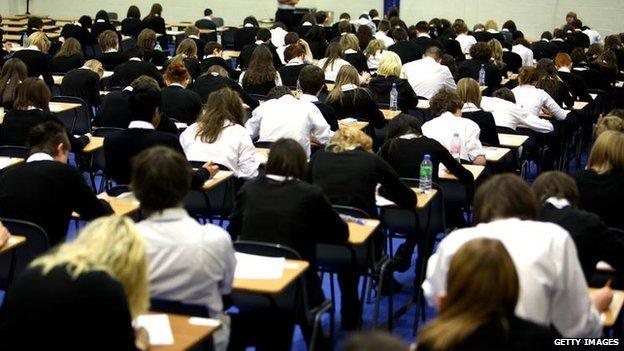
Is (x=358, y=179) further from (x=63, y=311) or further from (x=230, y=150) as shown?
(x=63, y=311)

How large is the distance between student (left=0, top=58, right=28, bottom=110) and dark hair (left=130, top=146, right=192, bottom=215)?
531cm

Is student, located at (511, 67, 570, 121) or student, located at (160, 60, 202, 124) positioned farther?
student, located at (511, 67, 570, 121)

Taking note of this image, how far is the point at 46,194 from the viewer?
17.0 feet

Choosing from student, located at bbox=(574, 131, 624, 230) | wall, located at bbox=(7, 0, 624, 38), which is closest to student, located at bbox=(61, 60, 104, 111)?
student, located at bbox=(574, 131, 624, 230)

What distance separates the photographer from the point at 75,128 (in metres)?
9.80

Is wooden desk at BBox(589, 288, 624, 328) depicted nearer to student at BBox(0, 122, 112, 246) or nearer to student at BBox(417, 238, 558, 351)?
student at BBox(417, 238, 558, 351)

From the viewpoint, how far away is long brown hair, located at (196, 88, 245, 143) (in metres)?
6.94

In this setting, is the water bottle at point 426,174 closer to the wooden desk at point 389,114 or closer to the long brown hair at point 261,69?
the wooden desk at point 389,114

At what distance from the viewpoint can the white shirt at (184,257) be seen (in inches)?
159

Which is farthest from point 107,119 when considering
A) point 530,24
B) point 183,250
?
point 530,24

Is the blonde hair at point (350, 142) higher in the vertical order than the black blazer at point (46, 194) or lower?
higher

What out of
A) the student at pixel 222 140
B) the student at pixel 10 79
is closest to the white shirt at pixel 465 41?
the student at pixel 10 79

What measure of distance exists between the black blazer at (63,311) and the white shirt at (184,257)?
0.79 m

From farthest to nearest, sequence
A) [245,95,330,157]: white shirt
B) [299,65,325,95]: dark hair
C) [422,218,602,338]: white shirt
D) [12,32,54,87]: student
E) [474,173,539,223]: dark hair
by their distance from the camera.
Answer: [12,32,54,87]: student < [299,65,325,95]: dark hair < [245,95,330,157]: white shirt < [474,173,539,223]: dark hair < [422,218,602,338]: white shirt
